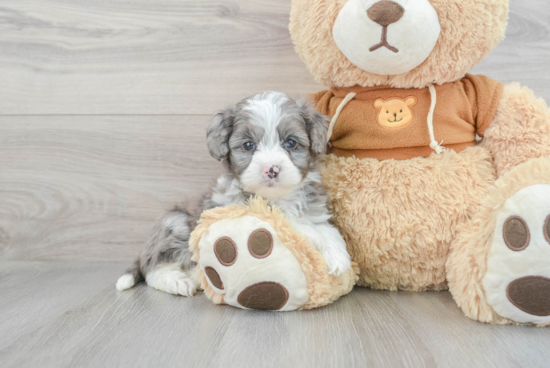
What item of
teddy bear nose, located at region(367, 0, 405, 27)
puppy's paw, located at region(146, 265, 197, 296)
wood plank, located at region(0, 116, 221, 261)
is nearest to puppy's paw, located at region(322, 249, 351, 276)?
puppy's paw, located at region(146, 265, 197, 296)

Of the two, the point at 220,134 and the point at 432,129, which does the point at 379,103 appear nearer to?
the point at 432,129

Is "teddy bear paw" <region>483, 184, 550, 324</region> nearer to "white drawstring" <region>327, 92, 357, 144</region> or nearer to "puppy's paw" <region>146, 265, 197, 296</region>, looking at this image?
"white drawstring" <region>327, 92, 357, 144</region>

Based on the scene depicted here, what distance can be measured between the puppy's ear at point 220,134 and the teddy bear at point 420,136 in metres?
0.39

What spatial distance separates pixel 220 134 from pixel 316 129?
339 mm

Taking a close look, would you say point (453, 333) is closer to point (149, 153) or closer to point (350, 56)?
point (350, 56)

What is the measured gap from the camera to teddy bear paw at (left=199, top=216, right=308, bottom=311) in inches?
52.1

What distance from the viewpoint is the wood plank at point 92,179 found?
7.04 feet

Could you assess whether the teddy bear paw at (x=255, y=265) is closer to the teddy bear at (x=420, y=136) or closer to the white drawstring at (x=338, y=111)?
the teddy bear at (x=420, y=136)

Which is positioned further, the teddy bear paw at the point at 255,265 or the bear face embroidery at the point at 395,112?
the bear face embroidery at the point at 395,112

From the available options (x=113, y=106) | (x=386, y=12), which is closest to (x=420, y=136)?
(x=386, y=12)

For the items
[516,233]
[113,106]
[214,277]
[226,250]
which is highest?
[113,106]

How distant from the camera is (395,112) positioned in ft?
5.02

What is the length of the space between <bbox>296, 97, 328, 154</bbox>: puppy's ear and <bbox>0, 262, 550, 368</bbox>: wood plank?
0.56 metres

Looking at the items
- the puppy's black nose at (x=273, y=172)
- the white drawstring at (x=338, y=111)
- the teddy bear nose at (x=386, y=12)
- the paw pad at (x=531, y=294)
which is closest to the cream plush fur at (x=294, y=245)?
the puppy's black nose at (x=273, y=172)
